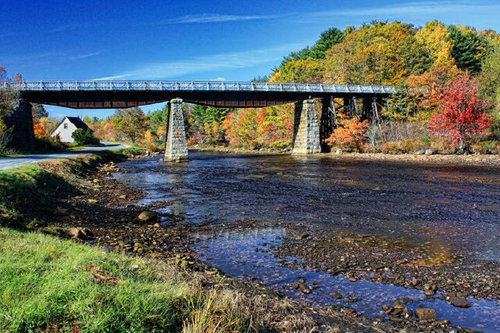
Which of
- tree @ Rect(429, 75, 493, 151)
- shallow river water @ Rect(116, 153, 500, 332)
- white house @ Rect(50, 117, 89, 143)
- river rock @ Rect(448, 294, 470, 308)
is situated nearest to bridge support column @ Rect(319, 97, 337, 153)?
tree @ Rect(429, 75, 493, 151)

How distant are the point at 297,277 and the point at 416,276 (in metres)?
2.80

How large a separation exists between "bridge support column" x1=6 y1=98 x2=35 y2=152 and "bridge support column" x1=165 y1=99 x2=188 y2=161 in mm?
16534

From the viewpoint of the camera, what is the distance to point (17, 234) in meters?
8.91

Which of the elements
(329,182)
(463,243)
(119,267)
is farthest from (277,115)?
(119,267)

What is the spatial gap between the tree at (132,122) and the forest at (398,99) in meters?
0.27

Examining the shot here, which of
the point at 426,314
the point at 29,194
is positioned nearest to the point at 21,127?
the point at 29,194

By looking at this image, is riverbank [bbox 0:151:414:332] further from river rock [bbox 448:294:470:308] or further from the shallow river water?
river rock [bbox 448:294:470:308]

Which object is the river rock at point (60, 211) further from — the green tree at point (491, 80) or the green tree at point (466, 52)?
the green tree at point (466, 52)

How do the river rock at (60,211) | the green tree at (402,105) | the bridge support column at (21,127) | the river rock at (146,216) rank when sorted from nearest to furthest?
the river rock at (60,211) < the river rock at (146,216) < the bridge support column at (21,127) < the green tree at (402,105)

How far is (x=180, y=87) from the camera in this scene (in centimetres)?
5041

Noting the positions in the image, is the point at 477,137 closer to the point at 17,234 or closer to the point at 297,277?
the point at 297,277

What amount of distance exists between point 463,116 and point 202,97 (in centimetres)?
3434

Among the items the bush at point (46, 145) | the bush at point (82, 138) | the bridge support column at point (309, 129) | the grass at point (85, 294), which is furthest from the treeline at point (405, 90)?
the grass at point (85, 294)

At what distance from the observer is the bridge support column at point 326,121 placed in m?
59.6
